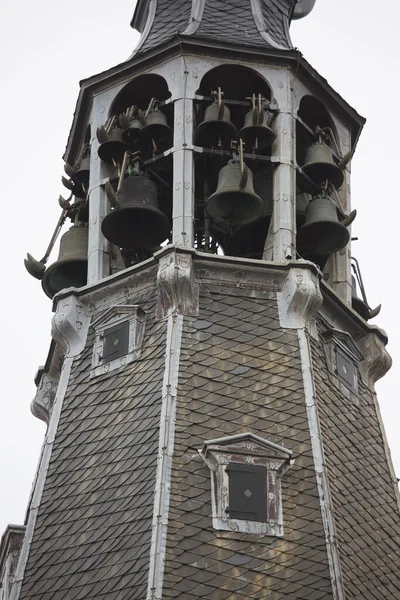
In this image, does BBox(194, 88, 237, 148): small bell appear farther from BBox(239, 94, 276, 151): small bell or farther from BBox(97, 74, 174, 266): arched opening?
BBox(97, 74, 174, 266): arched opening

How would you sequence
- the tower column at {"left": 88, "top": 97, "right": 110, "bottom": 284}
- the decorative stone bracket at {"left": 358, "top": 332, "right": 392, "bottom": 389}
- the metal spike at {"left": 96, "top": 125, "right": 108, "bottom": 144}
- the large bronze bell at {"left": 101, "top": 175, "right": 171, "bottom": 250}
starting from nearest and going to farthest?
the decorative stone bracket at {"left": 358, "top": 332, "right": 392, "bottom": 389}
the large bronze bell at {"left": 101, "top": 175, "right": 171, "bottom": 250}
the tower column at {"left": 88, "top": 97, "right": 110, "bottom": 284}
the metal spike at {"left": 96, "top": 125, "right": 108, "bottom": 144}

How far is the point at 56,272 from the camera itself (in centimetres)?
4034

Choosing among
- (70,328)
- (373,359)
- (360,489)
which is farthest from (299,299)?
(70,328)

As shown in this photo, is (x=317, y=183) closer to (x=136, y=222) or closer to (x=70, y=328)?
(x=136, y=222)

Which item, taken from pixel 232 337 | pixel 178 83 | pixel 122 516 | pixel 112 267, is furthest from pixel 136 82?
pixel 122 516

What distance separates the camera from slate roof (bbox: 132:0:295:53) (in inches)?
1645

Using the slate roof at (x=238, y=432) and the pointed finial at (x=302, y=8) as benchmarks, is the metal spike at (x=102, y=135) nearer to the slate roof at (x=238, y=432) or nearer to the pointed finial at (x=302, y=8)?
the slate roof at (x=238, y=432)

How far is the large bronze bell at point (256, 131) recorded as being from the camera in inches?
1559

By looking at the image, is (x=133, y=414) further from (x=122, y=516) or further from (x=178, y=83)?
(x=178, y=83)

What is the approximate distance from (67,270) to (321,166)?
4777 millimetres

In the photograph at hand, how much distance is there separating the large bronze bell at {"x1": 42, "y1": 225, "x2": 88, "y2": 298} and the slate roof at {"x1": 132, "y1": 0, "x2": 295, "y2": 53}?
12.6ft

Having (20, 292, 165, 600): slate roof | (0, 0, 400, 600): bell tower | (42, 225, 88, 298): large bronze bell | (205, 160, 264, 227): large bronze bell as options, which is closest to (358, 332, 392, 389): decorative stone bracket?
(0, 0, 400, 600): bell tower

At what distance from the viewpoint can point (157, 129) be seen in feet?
131

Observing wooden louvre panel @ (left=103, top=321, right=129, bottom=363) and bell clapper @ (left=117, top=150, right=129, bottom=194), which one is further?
bell clapper @ (left=117, top=150, right=129, bottom=194)
